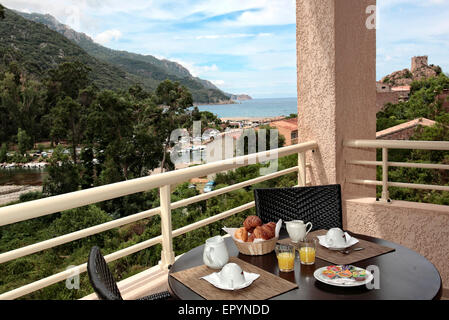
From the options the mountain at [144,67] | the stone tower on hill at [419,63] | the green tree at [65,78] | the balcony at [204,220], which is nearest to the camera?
the balcony at [204,220]

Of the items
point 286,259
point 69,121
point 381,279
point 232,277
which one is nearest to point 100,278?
point 232,277

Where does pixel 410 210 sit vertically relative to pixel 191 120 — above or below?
below

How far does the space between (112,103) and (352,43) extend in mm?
6823

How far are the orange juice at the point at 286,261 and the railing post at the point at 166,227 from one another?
890 millimetres

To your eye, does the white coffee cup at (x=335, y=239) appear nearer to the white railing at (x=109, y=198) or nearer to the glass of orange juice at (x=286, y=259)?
the glass of orange juice at (x=286, y=259)

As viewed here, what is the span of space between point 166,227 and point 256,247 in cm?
78

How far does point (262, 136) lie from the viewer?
575 centimetres

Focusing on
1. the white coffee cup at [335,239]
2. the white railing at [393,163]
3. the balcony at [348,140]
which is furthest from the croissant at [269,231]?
the white railing at [393,163]

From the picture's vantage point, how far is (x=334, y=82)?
9.06 feet

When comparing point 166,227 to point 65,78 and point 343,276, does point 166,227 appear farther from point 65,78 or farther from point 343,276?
point 65,78

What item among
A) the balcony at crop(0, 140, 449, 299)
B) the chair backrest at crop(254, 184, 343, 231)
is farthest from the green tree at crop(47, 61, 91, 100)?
the chair backrest at crop(254, 184, 343, 231)

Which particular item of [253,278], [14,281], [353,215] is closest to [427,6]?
[353,215]

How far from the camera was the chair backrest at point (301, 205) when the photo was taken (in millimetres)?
1842
